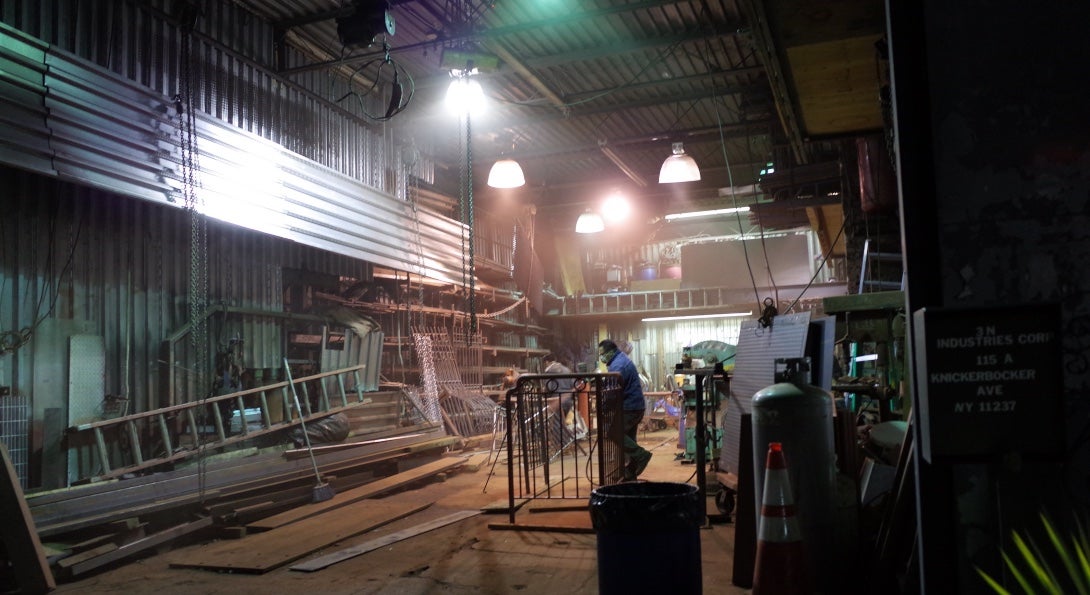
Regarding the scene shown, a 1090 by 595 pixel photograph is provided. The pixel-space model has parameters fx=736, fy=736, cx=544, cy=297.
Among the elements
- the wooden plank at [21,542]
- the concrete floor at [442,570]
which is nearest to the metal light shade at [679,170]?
the concrete floor at [442,570]

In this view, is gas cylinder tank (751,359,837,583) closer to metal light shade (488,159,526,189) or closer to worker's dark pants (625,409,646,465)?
worker's dark pants (625,409,646,465)

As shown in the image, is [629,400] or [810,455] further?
[629,400]

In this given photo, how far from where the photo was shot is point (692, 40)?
10984 mm

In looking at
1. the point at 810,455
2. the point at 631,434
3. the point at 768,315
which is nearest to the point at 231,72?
the point at 631,434

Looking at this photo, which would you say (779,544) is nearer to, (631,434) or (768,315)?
(768,315)

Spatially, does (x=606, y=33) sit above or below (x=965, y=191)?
above

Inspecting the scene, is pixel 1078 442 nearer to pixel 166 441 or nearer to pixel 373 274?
pixel 166 441

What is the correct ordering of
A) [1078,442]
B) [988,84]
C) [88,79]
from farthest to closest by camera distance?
[88,79] < [988,84] < [1078,442]

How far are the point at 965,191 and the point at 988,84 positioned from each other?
1.51 ft

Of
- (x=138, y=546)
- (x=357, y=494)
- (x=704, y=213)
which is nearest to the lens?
(x=138, y=546)

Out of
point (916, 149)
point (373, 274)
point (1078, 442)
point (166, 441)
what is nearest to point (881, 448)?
point (1078, 442)

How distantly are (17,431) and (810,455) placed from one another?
24.6 ft

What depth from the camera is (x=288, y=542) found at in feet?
22.2

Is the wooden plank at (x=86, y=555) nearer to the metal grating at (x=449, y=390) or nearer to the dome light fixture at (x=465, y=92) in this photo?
the dome light fixture at (x=465, y=92)
